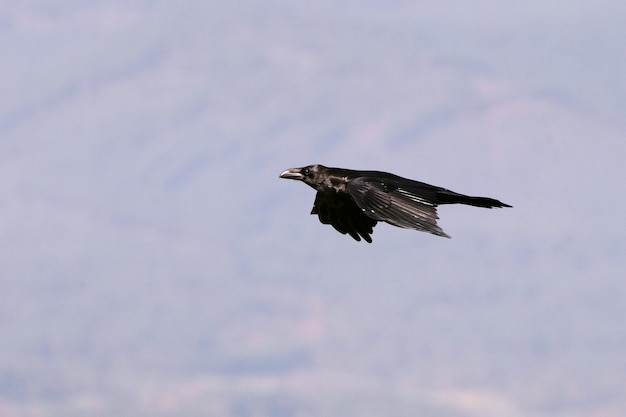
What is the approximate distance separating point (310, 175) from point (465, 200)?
3780 mm

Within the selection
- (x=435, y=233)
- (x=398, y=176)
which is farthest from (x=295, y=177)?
(x=435, y=233)

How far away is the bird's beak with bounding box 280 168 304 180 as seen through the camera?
1241 inches

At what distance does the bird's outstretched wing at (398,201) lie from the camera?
26281mm

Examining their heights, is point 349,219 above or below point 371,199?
above

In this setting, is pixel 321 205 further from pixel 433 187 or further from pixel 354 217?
pixel 433 187

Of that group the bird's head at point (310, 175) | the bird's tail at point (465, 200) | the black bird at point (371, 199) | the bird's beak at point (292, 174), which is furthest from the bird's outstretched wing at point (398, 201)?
the bird's beak at point (292, 174)

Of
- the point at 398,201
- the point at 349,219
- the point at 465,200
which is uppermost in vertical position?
the point at 349,219

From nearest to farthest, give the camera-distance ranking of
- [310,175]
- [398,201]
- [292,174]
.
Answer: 1. [398,201]
2. [310,175]
3. [292,174]

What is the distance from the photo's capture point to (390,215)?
26.6m

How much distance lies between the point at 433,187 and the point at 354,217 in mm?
3871

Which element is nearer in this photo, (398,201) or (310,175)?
(398,201)

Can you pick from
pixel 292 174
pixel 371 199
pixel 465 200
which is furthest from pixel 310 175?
pixel 371 199

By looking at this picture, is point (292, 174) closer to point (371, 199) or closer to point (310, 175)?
point (310, 175)

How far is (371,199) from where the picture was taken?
89.3ft
